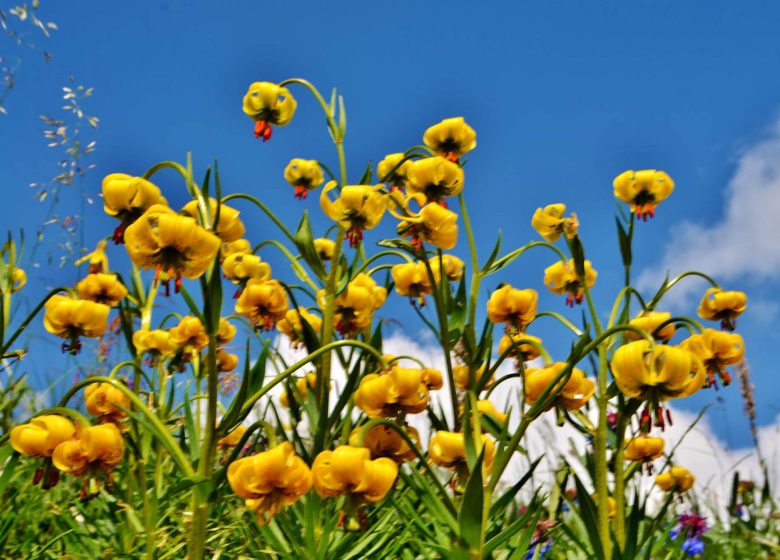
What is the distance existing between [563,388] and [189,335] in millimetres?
1552

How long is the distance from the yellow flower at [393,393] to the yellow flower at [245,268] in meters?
1.20

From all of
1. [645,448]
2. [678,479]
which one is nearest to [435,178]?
[645,448]

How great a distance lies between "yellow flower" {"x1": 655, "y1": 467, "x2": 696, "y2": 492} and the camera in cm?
314

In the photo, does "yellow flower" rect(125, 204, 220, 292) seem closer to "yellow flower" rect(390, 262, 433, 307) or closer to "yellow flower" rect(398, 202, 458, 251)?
"yellow flower" rect(398, 202, 458, 251)

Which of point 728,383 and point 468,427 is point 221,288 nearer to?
point 468,427

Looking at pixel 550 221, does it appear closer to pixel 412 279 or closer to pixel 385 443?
pixel 412 279

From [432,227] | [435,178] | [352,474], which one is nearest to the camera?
[352,474]

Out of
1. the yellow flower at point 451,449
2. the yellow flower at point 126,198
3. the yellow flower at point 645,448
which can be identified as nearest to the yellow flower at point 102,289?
the yellow flower at point 126,198

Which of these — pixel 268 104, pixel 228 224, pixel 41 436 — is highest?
pixel 268 104

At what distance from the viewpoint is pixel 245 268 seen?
2920 millimetres

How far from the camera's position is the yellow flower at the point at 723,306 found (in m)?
2.66

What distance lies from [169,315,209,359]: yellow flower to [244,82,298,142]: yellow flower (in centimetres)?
88

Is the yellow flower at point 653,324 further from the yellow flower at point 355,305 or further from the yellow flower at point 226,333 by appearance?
the yellow flower at point 226,333

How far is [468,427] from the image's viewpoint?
1.76m
